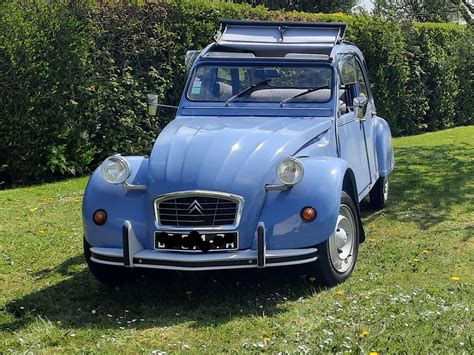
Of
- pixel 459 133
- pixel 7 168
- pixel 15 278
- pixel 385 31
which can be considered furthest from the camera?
pixel 459 133

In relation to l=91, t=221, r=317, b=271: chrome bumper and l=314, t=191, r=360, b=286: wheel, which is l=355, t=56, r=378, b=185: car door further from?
l=91, t=221, r=317, b=271: chrome bumper

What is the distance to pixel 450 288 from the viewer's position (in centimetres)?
511

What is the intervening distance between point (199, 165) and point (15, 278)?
202 cm

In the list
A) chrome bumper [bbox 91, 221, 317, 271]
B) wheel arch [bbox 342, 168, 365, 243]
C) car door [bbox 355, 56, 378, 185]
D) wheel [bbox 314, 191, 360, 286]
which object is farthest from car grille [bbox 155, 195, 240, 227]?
car door [bbox 355, 56, 378, 185]

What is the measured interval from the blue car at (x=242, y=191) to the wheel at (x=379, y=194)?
1.79 metres

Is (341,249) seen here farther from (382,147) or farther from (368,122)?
(382,147)

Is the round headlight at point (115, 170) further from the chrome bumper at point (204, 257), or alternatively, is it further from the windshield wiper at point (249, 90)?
the windshield wiper at point (249, 90)

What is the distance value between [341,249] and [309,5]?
20.2 meters

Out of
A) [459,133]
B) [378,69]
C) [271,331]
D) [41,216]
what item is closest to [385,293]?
[271,331]

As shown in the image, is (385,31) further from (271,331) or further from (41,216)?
(271,331)

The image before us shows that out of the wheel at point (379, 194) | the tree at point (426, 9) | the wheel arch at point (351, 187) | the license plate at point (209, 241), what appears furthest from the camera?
the tree at point (426, 9)

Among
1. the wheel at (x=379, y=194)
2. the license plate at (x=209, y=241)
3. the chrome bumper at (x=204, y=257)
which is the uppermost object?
the license plate at (x=209, y=241)

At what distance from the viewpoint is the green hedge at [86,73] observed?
9.86 meters

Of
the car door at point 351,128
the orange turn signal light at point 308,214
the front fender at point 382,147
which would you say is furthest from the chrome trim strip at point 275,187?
the front fender at point 382,147
